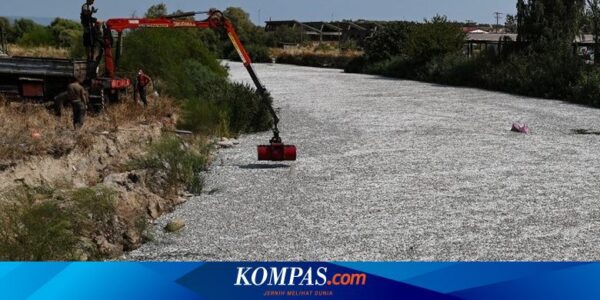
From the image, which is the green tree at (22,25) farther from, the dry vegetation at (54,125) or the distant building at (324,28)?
the distant building at (324,28)

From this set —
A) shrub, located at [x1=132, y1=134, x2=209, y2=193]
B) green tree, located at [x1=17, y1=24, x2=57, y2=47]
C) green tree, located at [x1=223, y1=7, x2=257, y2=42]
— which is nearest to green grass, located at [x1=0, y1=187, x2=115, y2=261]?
shrub, located at [x1=132, y1=134, x2=209, y2=193]

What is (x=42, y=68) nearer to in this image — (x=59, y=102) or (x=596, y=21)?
(x=59, y=102)

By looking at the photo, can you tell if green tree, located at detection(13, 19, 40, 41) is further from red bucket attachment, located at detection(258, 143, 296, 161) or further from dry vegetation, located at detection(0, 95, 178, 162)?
red bucket attachment, located at detection(258, 143, 296, 161)

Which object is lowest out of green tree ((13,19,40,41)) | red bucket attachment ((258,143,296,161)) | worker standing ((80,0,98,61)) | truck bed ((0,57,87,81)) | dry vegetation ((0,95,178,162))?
red bucket attachment ((258,143,296,161))

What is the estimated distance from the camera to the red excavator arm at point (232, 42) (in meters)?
14.8

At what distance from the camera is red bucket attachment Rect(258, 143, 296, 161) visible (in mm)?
14692

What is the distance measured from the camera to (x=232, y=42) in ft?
51.1

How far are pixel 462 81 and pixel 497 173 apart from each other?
2723 centimetres

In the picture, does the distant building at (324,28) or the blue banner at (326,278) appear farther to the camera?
the distant building at (324,28)

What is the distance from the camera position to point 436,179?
549 inches

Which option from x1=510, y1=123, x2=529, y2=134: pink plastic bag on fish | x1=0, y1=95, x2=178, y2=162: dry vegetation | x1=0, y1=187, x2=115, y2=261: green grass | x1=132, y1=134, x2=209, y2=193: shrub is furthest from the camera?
x1=510, y1=123, x2=529, y2=134: pink plastic bag on fish

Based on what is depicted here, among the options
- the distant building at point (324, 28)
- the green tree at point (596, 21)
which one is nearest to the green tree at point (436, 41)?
the green tree at point (596, 21)

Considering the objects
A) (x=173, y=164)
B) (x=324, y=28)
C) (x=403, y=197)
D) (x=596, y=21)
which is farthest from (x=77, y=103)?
(x=324, y=28)

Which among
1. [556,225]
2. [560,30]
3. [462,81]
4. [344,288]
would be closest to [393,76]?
[462,81]
